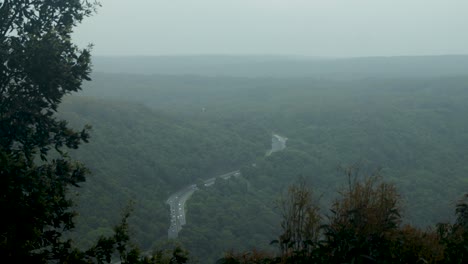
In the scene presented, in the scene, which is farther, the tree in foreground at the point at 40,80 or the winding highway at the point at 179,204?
the winding highway at the point at 179,204

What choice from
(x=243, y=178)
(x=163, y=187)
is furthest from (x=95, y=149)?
(x=243, y=178)

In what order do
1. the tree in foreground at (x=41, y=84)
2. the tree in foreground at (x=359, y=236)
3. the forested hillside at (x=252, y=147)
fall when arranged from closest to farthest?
the tree in foreground at (x=359, y=236) < the tree in foreground at (x=41, y=84) < the forested hillside at (x=252, y=147)

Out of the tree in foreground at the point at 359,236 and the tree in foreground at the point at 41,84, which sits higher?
the tree in foreground at the point at 41,84

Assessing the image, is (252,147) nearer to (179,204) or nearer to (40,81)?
(179,204)

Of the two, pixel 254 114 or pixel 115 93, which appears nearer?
pixel 254 114

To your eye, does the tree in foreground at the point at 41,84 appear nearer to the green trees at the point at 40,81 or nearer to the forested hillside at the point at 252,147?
the green trees at the point at 40,81

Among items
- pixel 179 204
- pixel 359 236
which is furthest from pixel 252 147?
pixel 359 236

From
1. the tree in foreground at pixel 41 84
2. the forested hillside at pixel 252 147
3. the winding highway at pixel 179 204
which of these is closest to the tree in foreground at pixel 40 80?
the tree in foreground at pixel 41 84

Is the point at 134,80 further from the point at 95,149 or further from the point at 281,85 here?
the point at 95,149

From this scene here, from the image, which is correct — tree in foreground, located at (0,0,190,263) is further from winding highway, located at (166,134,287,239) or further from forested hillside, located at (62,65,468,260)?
winding highway, located at (166,134,287,239)
